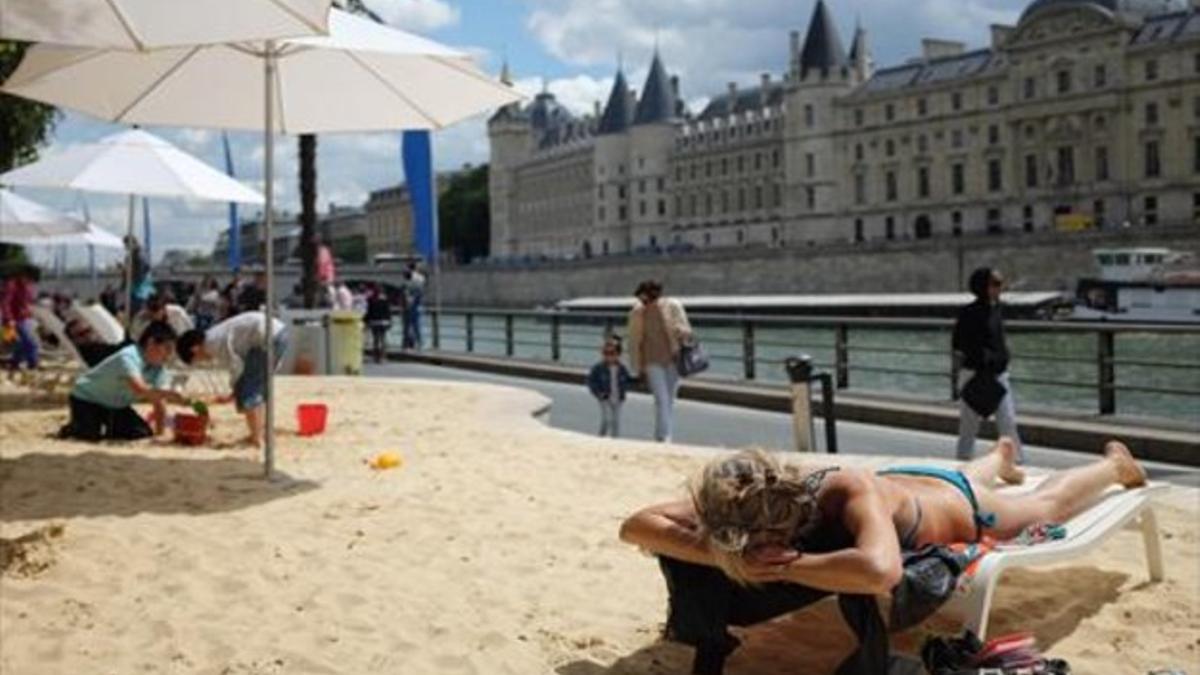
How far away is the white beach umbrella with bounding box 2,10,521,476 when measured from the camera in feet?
23.9

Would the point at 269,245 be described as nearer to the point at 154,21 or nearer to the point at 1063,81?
the point at 154,21

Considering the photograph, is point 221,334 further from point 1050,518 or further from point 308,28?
point 1050,518

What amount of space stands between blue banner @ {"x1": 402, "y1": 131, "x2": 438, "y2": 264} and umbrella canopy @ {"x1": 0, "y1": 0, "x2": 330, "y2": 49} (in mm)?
13805

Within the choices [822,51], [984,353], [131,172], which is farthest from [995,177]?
[984,353]

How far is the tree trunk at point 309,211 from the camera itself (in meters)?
19.1

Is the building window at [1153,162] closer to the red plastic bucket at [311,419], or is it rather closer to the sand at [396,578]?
the red plastic bucket at [311,419]

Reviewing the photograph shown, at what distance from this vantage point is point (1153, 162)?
240ft

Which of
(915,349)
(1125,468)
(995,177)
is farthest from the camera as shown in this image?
(995,177)

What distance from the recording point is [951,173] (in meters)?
86.8

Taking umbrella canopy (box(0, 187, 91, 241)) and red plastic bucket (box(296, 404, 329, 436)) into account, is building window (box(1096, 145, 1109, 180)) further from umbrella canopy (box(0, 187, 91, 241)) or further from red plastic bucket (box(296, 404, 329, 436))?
red plastic bucket (box(296, 404, 329, 436))

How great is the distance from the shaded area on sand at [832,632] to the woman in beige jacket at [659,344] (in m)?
5.34

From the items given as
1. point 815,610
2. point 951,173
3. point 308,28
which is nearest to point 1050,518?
point 815,610

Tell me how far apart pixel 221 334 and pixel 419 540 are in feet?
10.5

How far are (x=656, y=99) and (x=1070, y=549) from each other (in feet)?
371
